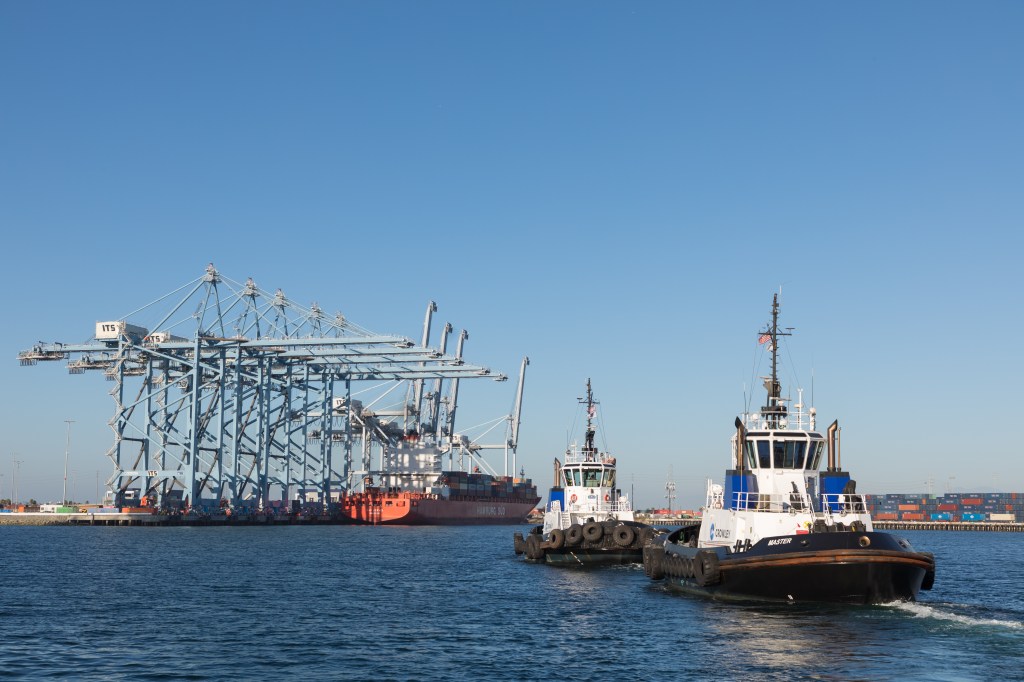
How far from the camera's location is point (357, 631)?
82.0 ft

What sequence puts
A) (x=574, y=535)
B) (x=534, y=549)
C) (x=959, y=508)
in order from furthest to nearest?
(x=959, y=508) < (x=534, y=549) < (x=574, y=535)

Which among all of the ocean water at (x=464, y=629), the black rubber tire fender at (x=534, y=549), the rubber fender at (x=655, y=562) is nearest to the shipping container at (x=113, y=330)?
the ocean water at (x=464, y=629)

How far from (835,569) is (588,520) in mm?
23082

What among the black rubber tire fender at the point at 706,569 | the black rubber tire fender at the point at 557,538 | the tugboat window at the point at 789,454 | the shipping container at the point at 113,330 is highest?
the shipping container at the point at 113,330

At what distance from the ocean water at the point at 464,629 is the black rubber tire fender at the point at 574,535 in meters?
3.08

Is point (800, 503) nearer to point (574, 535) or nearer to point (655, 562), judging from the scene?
point (655, 562)

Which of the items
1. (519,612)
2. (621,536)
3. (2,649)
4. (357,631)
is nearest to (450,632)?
(357,631)

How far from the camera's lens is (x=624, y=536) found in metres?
44.7

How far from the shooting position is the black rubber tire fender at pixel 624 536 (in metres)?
44.6

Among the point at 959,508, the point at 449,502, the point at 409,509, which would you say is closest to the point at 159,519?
the point at 409,509

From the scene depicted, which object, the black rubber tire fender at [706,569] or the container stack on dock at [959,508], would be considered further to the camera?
the container stack on dock at [959,508]

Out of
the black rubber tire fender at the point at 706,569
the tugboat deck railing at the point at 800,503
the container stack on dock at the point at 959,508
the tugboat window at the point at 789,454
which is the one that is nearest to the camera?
the black rubber tire fender at the point at 706,569

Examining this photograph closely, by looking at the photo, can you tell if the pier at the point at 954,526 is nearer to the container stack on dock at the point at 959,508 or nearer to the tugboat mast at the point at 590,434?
the container stack on dock at the point at 959,508

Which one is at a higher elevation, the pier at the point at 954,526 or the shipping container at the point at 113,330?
the shipping container at the point at 113,330
